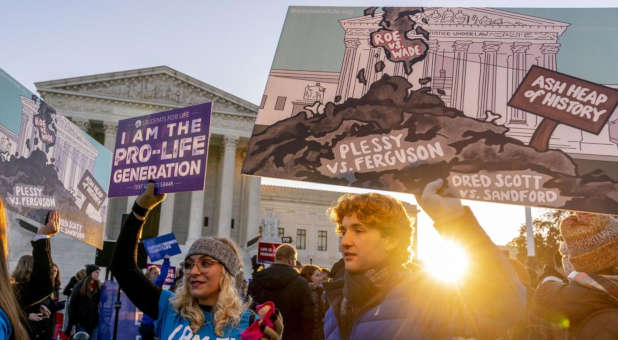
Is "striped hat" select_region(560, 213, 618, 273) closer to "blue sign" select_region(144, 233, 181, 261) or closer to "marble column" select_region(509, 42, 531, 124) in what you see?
"marble column" select_region(509, 42, 531, 124)

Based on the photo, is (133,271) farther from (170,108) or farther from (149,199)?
(170,108)

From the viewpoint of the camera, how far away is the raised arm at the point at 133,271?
314 cm

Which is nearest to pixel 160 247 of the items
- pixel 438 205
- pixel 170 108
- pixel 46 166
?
pixel 46 166

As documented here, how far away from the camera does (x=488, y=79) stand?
3.26 meters

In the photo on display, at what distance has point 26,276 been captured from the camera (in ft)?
17.4

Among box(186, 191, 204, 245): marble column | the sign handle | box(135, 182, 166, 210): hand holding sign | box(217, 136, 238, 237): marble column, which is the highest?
box(217, 136, 238, 237): marble column

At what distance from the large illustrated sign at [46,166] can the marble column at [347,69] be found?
3.99 m

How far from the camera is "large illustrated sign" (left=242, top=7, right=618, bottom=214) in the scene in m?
2.91

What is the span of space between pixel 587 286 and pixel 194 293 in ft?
6.55

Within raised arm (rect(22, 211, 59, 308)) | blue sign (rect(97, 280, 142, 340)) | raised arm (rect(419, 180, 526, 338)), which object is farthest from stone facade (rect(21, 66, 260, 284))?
raised arm (rect(419, 180, 526, 338))

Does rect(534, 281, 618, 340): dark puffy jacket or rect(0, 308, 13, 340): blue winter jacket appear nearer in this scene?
rect(0, 308, 13, 340): blue winter jacket

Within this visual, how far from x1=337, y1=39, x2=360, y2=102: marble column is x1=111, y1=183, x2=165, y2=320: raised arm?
4.59ft

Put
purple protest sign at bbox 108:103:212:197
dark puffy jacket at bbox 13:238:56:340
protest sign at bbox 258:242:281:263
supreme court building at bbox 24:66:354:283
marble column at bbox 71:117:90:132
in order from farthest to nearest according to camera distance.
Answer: supreme court building at bbox 24:66:354:283 → marble column at bbox 71:117:90:132 → protest sign at bbox 258:242:281:263 → purple protest sign at bbox 108:103:212:197 → dark puffy jacket at bbox 13:238:56:340

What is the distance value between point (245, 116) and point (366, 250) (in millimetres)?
42172
